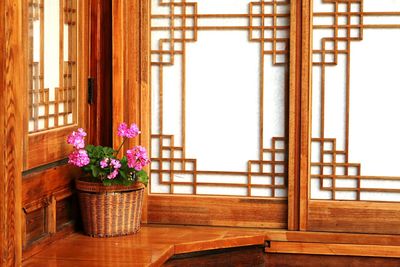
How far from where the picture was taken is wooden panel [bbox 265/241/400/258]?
370 centimetres

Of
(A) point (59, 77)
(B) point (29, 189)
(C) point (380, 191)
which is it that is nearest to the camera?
(B) point (29, 189)

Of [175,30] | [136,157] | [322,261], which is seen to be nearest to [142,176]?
[136,157]

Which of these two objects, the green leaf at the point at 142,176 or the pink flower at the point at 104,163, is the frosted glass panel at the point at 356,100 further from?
the pink flower at the point at 104,163

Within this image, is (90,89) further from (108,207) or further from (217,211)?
(217,211)

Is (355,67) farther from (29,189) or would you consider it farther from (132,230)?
(29,189)

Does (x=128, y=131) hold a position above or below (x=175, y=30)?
below

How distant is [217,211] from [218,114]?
1.39ft

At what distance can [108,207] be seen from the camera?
11.6ft

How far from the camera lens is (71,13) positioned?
363 cm

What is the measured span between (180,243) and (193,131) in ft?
1.91

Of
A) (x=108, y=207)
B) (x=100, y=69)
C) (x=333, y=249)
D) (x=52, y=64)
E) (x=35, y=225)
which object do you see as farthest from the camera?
(x=100, y=69)

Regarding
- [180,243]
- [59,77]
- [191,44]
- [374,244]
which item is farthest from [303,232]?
[59,77]

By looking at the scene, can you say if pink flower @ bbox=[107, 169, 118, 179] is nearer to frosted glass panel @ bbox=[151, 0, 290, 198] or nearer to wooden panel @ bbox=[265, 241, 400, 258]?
frosted glass panel @ bbox=[151, 0, 290, 198]

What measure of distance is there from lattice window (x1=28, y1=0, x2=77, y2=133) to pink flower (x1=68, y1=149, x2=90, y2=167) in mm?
135
